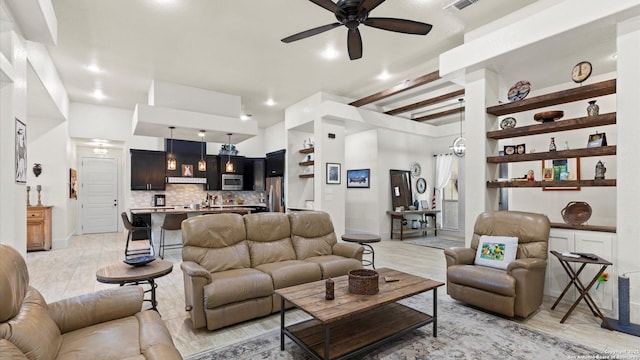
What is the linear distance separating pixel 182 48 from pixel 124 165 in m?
5.60

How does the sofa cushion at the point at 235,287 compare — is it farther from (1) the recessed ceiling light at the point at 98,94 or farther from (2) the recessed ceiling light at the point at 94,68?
(1) the recessed ceiling light at the point at 98,94

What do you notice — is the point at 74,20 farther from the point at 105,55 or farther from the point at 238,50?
the point at 238,50

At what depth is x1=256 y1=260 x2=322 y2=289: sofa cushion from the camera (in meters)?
3.14

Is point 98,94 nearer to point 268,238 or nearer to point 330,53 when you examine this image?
point 330,53

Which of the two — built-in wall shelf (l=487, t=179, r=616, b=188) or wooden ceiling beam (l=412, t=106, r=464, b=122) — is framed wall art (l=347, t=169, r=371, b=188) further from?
built-in wall shelf (l=487, t=179, r=616, b=188)

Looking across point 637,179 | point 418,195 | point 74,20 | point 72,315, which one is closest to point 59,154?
point 74,20

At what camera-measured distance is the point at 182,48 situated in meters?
4.78

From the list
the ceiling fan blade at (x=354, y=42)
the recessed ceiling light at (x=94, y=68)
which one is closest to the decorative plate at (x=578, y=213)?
the ceiling fan blade at (x=354, y=42)

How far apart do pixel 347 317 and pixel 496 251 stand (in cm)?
197

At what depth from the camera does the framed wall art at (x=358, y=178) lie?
814cm

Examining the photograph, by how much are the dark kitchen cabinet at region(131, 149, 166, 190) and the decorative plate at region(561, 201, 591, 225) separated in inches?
340

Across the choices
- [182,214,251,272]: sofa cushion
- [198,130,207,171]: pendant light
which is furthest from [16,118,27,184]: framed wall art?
[198,130,207,171]: pendant light

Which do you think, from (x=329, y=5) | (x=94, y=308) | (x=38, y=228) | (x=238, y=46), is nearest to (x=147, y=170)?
(x=38, y=228)

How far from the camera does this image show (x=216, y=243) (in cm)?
338
